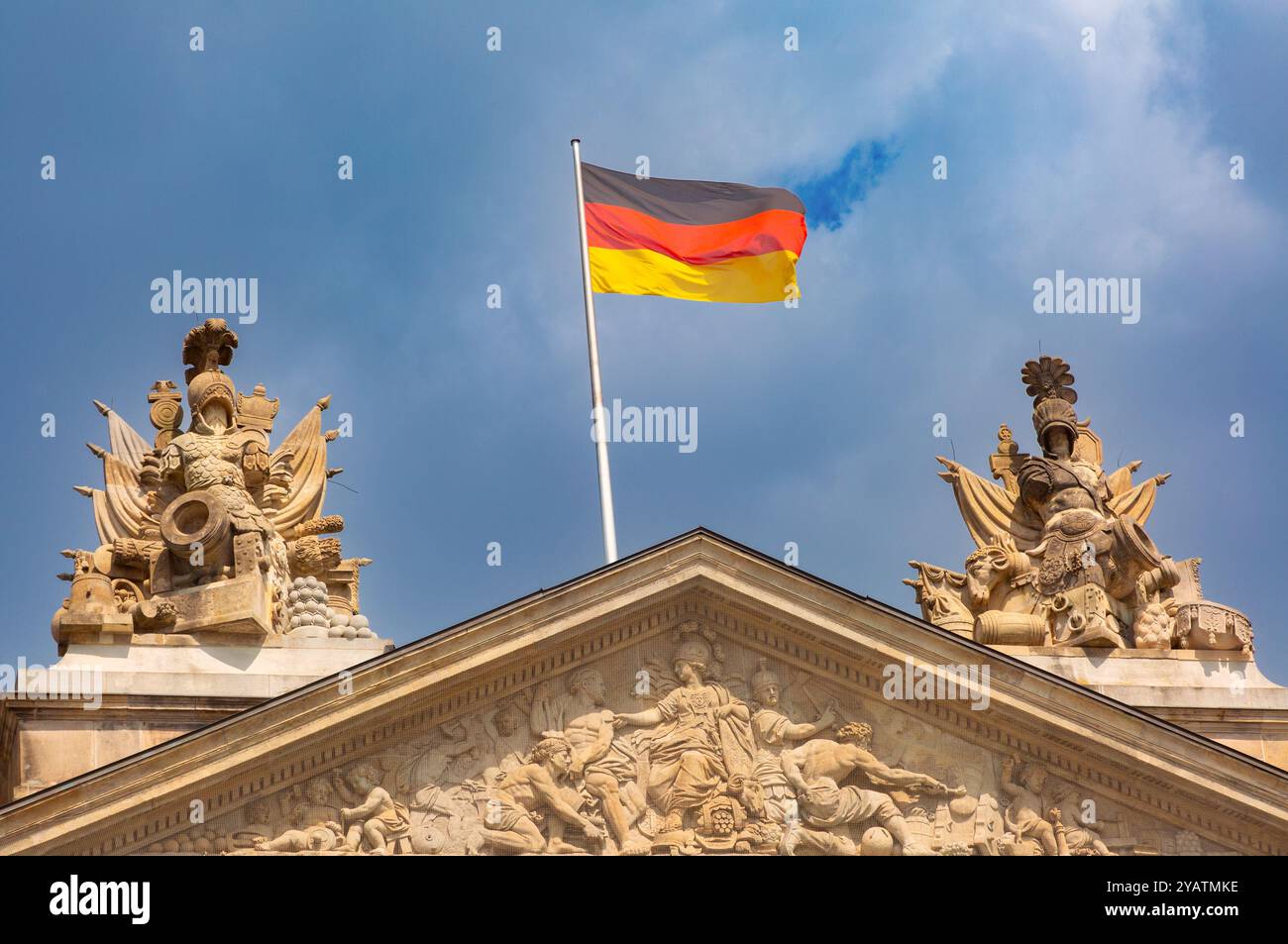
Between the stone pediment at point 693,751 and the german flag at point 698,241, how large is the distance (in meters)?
6.62

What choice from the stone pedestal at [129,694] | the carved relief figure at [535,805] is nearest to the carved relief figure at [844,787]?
the carved relief figure at [535,805]

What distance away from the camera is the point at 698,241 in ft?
111

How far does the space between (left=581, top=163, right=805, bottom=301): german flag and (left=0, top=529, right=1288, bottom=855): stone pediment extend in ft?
21.7

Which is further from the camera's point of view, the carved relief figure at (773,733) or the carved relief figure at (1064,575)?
the carved relief figure at (1064,575)

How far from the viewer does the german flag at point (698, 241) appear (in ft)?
110

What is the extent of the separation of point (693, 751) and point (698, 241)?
28.7 feet

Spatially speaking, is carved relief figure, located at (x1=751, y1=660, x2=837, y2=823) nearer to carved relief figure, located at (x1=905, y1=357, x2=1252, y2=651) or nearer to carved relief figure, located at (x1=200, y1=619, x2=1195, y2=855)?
carved relief figure, located at (x1=200, y1=619, x2=1195, y2=855)

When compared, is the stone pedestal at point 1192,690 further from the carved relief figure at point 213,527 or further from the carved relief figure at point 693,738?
the carved relief figure at point 213,527

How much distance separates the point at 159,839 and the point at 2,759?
3.59 metres

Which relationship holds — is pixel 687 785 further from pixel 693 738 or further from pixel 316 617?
pixel 316 617

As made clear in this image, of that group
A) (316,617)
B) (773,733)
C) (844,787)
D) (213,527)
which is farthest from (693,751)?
(213,527)
